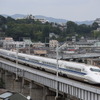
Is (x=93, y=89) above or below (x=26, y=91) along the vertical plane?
above

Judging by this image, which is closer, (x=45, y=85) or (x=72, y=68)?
(x=72, y=68)

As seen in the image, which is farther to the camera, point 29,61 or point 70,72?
point 29,61

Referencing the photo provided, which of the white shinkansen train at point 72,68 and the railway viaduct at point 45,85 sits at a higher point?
the white shinkansen train at point 72,68

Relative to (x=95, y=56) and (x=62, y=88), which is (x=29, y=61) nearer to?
(x=62, y=88)

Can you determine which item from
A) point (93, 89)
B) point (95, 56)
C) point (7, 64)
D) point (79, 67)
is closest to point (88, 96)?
point (93, 89)

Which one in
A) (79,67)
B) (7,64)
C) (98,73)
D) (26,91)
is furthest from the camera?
(7,64)

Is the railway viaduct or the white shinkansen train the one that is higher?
the white shinkansen train

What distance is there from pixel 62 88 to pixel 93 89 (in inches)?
402

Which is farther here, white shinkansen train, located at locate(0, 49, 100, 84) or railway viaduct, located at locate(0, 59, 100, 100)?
white shinkansen train, located at locate(0, 49, 100, 84)

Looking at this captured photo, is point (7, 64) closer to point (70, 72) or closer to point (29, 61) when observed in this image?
point (29, 61)

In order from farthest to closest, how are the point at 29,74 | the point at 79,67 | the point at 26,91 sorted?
the point at 26,91, the point at 29,74, the point at 79,67

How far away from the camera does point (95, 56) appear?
140125mm

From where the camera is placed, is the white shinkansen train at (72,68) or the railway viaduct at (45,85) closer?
the railway viaduct at (45,85)

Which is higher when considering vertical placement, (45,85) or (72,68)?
(72,68)
